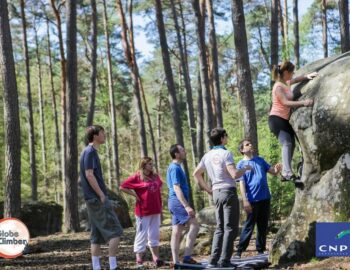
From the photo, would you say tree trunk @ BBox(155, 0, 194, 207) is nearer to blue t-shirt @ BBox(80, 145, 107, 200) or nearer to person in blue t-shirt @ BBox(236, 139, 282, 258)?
person in blue t-shirt @ BBox(236, 139, 282, 258)

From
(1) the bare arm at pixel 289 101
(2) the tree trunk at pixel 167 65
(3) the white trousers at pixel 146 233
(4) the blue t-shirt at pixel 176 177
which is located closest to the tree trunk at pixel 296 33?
(2) the tree trunk at pixel 167 65

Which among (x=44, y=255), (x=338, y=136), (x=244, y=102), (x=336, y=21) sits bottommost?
(x=44, y=255)

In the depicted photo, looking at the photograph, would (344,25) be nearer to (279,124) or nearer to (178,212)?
(279,124)

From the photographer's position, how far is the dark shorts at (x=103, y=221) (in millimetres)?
6793

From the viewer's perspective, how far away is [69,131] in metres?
15.5

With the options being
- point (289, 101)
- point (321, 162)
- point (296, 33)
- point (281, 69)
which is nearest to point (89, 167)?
point (289, 101)

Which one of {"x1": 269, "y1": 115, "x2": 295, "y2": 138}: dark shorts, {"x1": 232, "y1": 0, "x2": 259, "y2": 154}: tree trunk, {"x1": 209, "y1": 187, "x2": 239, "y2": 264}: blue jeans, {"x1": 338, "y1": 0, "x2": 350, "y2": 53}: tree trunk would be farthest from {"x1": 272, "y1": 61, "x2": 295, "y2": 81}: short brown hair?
{"x1": 338, "y1": 0, "x2": 350, "y2": 53}: tree trunk

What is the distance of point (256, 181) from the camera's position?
772 centimetres

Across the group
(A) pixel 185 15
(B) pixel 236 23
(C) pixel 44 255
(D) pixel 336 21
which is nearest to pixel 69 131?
(C) pixel 44 255

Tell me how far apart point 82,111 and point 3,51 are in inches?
992

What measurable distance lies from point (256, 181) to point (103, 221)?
240cm

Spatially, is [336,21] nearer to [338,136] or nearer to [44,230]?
[44,230]

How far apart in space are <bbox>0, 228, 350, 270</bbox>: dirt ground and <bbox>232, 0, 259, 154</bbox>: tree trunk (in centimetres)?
277

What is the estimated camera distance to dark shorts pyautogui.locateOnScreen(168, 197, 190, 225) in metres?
7.60
